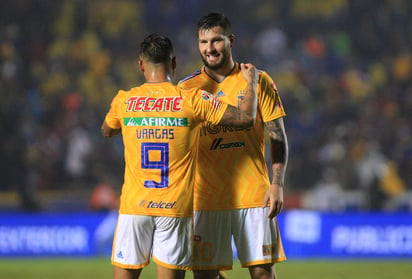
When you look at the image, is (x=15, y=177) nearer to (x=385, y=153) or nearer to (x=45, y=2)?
(x=45, y=2)

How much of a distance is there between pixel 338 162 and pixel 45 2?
7.37 meters

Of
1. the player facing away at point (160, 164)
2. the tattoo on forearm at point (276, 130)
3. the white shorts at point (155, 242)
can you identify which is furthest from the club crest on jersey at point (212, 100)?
the white shorts at point (155, 242)

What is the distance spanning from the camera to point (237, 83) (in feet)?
15.3

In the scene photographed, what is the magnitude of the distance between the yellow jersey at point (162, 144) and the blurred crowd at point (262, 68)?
28.0 feet

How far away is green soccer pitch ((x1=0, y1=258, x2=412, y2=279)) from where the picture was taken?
9.14 m

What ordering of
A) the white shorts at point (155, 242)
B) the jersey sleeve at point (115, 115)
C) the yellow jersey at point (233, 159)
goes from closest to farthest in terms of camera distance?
1. the white shorts at point (155, 242)
2. the jersey sleeve at point (115, 115)
3. the yellow jersey at point (233, 159)

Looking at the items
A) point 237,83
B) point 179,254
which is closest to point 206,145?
point 237,83

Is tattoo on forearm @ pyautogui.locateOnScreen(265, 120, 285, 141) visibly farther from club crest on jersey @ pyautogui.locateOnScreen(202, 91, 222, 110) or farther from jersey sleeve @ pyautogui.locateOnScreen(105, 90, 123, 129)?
jersey sleeve @ pyautogui.locateOnScreen(105, 90, 123, 129)

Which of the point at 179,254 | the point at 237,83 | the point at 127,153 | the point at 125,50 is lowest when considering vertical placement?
the point at 179,254

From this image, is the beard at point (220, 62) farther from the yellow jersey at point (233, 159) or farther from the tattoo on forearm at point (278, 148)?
the tattoo on forearm at point (278, 148)

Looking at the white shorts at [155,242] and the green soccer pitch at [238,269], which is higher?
the white shorts at [155,242]

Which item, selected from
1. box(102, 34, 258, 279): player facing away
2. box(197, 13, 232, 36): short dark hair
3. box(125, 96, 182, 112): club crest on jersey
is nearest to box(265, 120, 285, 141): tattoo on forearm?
box(102, 34, 258, 279): player facing away

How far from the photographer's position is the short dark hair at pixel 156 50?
4105mm

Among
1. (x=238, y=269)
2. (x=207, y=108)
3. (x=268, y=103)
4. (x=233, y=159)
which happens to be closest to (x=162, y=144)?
(x=207, y=108)
